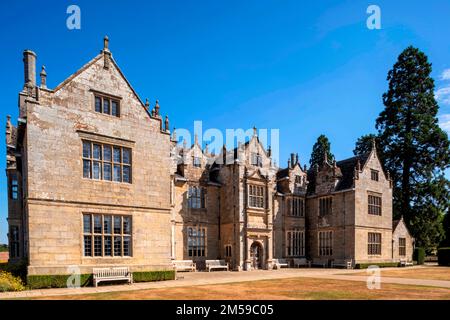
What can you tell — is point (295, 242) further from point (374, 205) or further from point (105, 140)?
point (105, 140)

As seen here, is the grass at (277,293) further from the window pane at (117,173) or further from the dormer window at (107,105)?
the dormer window at (107,105)

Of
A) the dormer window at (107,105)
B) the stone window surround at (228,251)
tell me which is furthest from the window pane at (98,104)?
the stone window surround at (228,251)

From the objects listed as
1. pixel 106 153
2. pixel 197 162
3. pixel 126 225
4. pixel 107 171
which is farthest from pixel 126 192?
pixel 197 162

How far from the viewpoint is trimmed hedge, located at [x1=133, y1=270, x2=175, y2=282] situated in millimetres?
20641

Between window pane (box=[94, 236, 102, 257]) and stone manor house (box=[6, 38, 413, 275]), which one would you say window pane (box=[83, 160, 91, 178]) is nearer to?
stone manor house (box=[6, 38, 413, 275])

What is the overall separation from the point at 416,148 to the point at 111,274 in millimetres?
39460

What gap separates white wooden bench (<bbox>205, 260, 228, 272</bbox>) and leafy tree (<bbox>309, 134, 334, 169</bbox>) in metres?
30.0

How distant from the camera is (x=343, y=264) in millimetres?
34969

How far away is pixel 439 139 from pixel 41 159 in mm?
43216

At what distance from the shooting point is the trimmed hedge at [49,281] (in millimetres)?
17062

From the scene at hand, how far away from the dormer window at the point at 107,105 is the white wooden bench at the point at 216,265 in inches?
628

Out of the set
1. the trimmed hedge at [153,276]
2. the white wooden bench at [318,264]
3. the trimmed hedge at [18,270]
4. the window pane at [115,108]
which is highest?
the window pane at [115,108]

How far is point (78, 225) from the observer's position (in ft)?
62.6
